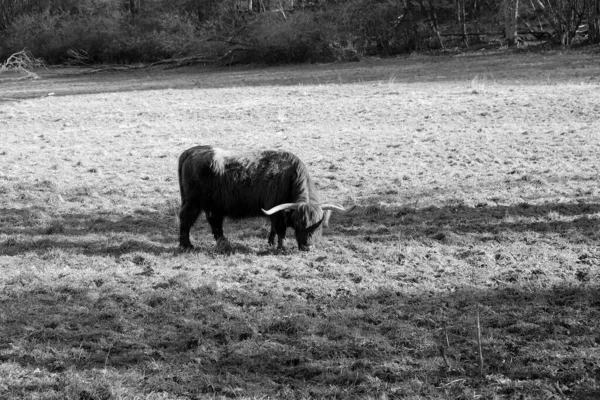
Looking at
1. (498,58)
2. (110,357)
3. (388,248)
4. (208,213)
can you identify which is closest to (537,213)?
(388,248)

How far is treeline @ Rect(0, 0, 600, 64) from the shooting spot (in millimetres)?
36562

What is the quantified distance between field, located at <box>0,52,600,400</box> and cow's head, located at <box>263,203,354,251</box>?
0.55ft

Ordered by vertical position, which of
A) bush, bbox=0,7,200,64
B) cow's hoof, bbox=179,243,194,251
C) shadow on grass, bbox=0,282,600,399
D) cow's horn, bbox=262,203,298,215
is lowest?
shadow on grass, bbox=0,282,600,399

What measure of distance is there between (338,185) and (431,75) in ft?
51.5

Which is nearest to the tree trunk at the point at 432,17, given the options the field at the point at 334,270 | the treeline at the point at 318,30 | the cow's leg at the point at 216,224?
the treeline at the point at 318,30

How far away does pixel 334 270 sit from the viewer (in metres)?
7.67

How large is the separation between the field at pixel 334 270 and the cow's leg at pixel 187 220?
6.9 inches

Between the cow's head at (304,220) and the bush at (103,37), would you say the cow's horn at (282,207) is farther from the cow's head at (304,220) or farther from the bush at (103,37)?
the bush at (103,37)

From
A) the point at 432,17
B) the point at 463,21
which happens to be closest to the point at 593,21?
the point at 463,21

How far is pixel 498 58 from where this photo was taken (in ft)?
103

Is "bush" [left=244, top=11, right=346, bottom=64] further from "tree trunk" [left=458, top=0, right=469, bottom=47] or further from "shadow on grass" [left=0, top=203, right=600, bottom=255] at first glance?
"shadow on grass" [left=0, top=203, right=600, bottom=255]

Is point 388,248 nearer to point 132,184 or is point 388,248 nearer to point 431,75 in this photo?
point 132,184

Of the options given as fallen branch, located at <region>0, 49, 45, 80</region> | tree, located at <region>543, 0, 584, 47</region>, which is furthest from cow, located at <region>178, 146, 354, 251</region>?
tree, located at <region>543, 0, 584, 47</region>

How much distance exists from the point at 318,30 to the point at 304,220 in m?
32.4
